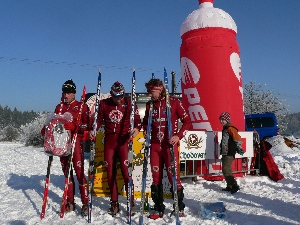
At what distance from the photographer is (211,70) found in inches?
322

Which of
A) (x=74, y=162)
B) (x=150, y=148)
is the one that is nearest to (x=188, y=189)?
(x=150, y=148)

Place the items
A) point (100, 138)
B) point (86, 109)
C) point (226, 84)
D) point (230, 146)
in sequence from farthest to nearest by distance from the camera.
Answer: point (226, 84)
point (230, 146)
point (100, 138)
point (86, 109)

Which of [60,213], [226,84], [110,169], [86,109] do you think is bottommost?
[60,213]

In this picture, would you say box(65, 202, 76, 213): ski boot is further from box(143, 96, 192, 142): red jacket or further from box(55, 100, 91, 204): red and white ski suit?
box(143, 96, 192, 142): red jacket

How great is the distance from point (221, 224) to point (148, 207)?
1372 mm

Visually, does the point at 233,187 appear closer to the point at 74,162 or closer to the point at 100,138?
the point at 100,138

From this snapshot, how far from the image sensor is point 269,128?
18641mm

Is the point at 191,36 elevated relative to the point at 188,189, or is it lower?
elevated

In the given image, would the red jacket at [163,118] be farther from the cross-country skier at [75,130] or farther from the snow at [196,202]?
the snow at [196,202]

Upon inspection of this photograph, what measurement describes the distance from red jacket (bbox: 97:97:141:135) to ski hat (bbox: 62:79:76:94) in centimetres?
60

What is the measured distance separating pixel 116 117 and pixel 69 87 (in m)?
1.02

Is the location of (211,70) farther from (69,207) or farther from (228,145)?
(69,207)

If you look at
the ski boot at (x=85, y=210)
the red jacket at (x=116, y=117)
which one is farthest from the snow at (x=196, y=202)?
the red jacket at (x=116, y=117)

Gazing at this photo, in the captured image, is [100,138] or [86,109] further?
[100,138]
